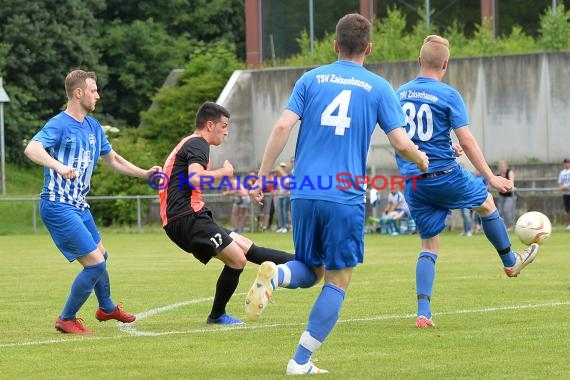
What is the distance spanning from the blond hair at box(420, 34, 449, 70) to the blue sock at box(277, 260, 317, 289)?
2.85 metres

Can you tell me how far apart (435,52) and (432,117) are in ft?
1.68

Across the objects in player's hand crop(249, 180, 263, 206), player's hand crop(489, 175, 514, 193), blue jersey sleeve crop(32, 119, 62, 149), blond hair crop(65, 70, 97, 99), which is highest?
blond hair crop(65, 70, 97, 99)

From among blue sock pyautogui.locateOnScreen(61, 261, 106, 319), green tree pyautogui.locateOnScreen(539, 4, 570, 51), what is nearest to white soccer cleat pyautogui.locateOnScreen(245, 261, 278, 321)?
blue sock pyautogui.locateOnScreen(61, 261, 106, 319)

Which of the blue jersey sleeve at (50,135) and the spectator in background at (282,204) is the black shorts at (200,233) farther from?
the spectator in background at (282,204)

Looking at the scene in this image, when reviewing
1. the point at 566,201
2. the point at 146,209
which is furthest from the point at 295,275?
the point at 146,209

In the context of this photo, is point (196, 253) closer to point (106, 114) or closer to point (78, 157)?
point (78, 157)

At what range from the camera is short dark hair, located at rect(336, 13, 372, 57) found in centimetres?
738

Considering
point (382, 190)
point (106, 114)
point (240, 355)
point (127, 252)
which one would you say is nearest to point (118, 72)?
point (106, 114)

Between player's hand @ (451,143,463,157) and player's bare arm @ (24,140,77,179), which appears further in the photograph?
player's hand @ (451,143,463,157)

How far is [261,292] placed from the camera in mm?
7039

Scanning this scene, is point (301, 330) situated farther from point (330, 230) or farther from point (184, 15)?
point (184, 15)

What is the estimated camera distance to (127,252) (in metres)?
22.9

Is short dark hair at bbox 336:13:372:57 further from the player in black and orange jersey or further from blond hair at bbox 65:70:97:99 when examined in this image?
blond hair at bbox 65:70:97:99

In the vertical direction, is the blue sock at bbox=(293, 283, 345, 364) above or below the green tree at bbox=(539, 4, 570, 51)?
below
